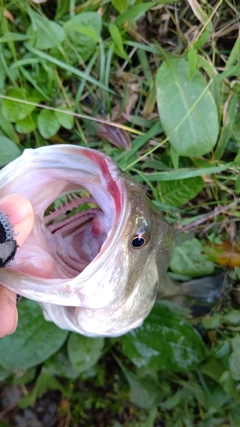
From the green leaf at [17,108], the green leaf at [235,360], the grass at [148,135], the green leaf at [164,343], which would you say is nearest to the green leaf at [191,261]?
the grass at [148,135]

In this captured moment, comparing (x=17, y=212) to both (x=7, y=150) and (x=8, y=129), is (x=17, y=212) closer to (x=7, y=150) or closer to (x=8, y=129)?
(x=7, y=150)

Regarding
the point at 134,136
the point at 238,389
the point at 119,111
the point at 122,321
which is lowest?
the point at 238,389

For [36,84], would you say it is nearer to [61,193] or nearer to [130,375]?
[61,193]

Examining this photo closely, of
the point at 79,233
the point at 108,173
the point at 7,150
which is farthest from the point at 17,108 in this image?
the point at 108,173

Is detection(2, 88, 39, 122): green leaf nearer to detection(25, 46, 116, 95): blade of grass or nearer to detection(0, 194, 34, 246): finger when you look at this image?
detection(25, 46, 116, 95): blade of grass

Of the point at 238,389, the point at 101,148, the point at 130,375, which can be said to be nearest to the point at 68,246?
the point at 101,148

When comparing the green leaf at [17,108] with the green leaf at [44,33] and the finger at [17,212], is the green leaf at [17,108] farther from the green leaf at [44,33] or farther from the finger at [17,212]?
the finger at [17,212]
